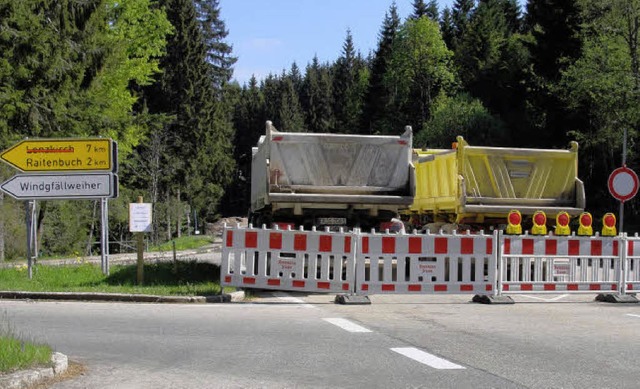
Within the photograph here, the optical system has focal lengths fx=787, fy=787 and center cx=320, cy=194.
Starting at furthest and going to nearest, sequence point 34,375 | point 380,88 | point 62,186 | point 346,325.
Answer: point 380,88 < point 62,186 < point 346,325 < point 34,375

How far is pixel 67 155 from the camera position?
17.2 meters

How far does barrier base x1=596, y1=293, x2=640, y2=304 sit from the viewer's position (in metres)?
14.6

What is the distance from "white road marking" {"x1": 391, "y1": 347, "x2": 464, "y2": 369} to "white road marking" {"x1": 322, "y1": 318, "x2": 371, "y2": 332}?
1597mm

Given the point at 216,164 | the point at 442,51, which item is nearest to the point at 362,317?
the point at 216,164

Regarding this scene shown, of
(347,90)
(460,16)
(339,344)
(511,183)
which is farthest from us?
(347,90)

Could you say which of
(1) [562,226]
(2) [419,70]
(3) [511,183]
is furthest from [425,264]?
(2) [419,70]

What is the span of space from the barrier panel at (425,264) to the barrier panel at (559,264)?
0.39 meters

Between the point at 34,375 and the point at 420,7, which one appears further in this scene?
the point at 420,7

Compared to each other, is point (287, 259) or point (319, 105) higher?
point (319, 105)

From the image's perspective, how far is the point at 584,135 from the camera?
4322 cm

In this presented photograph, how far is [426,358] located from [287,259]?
6346mm

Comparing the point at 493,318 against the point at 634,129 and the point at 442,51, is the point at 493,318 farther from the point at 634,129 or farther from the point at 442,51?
the point at 442,51

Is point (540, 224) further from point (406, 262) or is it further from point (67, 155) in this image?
point (67, 155)

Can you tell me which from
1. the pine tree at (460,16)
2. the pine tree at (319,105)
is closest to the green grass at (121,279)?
the pine tree at (460,16)
